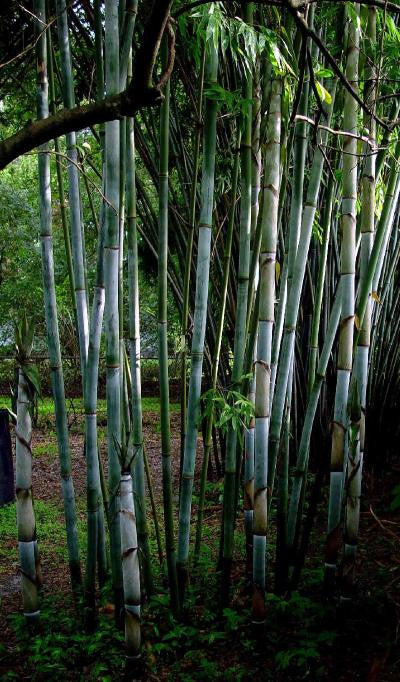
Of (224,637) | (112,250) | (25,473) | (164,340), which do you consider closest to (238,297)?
(164,340)

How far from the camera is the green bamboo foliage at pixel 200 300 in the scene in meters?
1.62

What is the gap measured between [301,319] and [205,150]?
166 centimetres

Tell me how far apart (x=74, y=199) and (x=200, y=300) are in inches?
19.0

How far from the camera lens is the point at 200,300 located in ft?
5.53

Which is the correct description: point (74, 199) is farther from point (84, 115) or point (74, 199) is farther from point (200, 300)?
point (84, 115)

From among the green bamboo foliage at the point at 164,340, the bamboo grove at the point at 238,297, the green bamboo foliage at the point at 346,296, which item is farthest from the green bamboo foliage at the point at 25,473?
the green bamboo foliage at the point at 346,296

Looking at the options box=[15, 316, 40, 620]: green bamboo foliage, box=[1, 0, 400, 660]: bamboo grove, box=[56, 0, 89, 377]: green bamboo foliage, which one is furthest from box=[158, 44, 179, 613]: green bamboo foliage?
box=[15, 316, 40, 620]: green bamboo foliage

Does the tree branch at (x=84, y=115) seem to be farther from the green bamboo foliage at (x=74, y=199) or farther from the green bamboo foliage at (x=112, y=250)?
the green bamboo foliage at (x=74, y=199)

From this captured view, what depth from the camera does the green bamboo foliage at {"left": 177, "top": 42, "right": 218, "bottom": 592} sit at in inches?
63.8

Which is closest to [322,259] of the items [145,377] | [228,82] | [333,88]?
[333,88]

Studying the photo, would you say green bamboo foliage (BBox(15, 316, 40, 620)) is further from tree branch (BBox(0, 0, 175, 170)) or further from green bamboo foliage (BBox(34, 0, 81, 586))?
tree branch (BBox(0, 0, 175, 170))

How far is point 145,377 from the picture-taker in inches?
323

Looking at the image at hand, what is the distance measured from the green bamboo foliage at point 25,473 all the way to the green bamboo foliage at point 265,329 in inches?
23.9

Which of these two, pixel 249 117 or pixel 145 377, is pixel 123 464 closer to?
pixel 249 117
